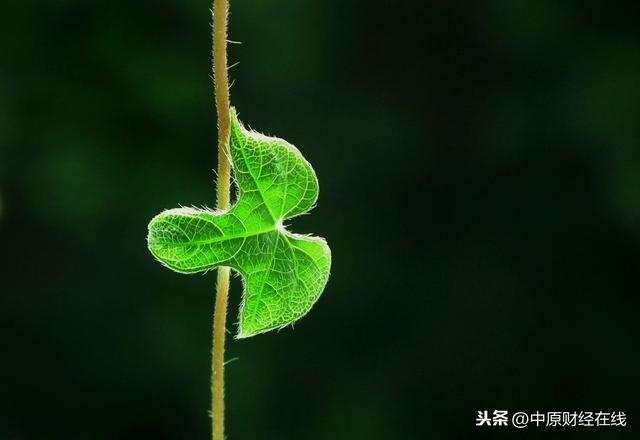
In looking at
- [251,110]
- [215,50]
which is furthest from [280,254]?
[251,110]

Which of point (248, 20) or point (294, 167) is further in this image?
point (248, 20)

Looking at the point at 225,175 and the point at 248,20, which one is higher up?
the point at 248,20

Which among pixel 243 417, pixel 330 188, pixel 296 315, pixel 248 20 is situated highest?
Answer: pixel 248 20

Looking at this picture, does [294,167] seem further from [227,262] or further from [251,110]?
[251,110]
